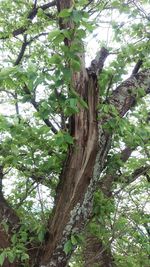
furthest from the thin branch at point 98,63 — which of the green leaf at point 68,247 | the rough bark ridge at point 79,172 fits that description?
the green leaf at point 68,247

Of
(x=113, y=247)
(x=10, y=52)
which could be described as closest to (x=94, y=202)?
(x=113, y=247)

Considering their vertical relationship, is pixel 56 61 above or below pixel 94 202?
above

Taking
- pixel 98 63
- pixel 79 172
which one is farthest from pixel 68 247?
pixel 98 63

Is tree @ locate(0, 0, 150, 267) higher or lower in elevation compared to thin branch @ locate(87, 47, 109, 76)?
lower

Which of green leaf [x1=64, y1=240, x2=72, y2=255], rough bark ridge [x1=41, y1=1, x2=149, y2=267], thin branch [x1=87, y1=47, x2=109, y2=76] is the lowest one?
green leaf [x1=64, y1=240, x2=72, y2=255]

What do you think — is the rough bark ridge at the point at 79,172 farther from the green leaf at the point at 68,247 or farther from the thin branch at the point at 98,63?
the green leaf at the point at 68,247

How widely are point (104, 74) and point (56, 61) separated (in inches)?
40.3

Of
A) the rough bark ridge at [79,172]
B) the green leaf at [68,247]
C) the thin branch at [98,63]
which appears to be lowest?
the green leaf at [68,247]

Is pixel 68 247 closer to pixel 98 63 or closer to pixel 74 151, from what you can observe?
pixel 74 151

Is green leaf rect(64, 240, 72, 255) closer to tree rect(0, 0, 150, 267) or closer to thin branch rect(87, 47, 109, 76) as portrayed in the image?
tree rect(0, 0, 150, 267)

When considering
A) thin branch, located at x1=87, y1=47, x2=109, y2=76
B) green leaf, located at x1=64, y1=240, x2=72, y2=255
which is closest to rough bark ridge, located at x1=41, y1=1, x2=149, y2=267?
thin branch, located at x1=87, y1=47, x2=109, y2=76

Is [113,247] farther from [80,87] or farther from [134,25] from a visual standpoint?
[134,25]

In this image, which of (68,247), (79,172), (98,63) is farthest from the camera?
(98,63)

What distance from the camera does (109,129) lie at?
312 centimetres
